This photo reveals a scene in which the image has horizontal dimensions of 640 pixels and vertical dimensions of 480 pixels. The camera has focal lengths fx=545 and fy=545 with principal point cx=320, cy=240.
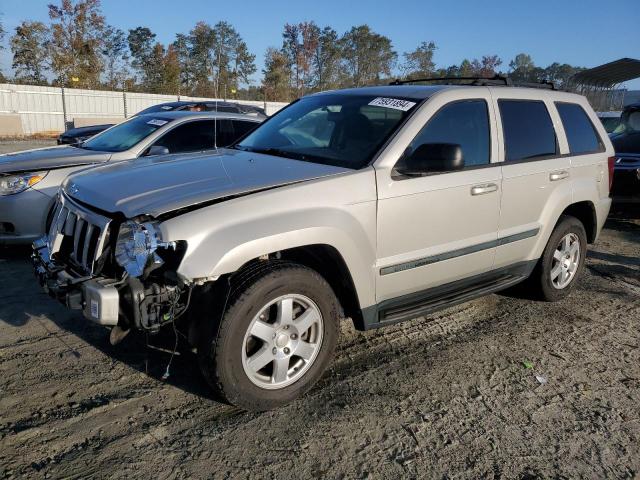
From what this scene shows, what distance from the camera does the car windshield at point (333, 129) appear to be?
370 centimetres

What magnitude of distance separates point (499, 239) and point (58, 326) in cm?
347

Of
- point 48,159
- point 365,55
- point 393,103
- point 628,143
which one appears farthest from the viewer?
point 365,55

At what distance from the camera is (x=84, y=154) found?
6.13 m

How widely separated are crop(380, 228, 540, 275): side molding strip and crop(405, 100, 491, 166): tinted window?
2.04ft

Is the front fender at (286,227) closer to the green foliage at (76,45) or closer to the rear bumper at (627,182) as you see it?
the rear bumper at (627,182)

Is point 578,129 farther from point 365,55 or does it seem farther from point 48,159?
point 365,55

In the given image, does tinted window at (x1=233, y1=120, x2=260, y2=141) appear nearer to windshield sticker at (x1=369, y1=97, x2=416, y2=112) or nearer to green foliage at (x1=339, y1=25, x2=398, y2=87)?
windshield sticker at (x1=369, y1=97, x2=416, y2=112)

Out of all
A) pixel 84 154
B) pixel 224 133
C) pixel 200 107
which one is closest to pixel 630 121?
pixel 224 133

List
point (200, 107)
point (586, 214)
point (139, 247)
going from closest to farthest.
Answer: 1. point (139, 247)
2. point (586, 214)
3. point (200, 107)

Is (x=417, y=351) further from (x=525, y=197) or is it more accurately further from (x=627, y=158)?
(x=627, y=158)

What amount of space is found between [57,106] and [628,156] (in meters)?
27.0

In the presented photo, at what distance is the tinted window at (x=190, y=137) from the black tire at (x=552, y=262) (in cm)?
405

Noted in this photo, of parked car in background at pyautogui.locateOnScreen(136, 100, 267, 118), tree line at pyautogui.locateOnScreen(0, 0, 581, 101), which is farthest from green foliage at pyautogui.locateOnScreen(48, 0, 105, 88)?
parked car in background at pyautogui.locateOnScreen(136, 100, 267, 118)

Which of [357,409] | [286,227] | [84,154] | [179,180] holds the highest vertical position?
[179,180]
